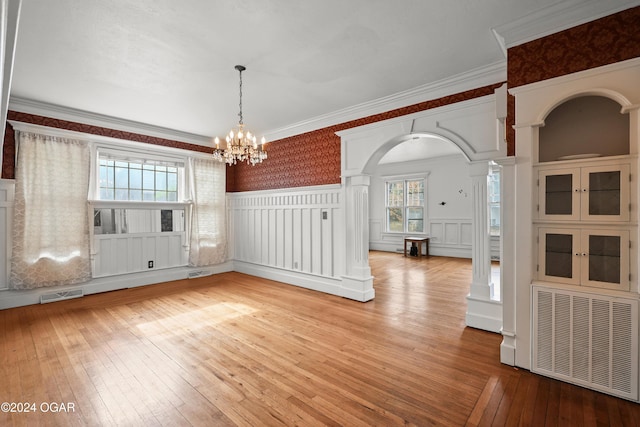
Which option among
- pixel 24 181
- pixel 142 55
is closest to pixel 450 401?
pixel 142 55

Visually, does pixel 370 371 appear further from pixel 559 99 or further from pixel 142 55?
pixel 142 55

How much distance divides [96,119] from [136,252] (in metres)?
2.38

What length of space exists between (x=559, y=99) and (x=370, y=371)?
2.77 metres

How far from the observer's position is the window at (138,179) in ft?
17.1

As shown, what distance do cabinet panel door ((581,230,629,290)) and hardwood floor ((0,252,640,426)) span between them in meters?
0.85

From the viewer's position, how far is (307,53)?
9.79ft

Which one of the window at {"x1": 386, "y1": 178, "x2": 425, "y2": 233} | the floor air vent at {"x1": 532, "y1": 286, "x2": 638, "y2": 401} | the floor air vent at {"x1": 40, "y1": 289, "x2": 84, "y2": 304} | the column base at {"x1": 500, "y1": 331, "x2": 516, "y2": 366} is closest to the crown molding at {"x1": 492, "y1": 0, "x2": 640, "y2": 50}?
the floor air vent at {"x1": 532, "y1": 286, "x2": 638, "y2": 401}

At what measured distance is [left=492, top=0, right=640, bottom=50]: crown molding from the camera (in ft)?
7.31

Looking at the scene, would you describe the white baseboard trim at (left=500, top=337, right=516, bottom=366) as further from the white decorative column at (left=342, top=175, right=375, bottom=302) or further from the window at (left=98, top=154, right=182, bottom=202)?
the window at (left=98, top=154, right=182, bottom=202)

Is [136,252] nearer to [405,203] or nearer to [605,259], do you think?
[605,259]

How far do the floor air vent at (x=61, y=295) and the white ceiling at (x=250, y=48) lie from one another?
114 inches

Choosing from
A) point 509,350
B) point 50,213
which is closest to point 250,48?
point 509,350

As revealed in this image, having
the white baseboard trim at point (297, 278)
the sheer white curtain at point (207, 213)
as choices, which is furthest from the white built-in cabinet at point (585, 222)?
the sheer white curtain at point (207, 213)

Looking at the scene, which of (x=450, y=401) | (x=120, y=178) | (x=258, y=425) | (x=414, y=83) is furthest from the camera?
(x=120, y=178)
